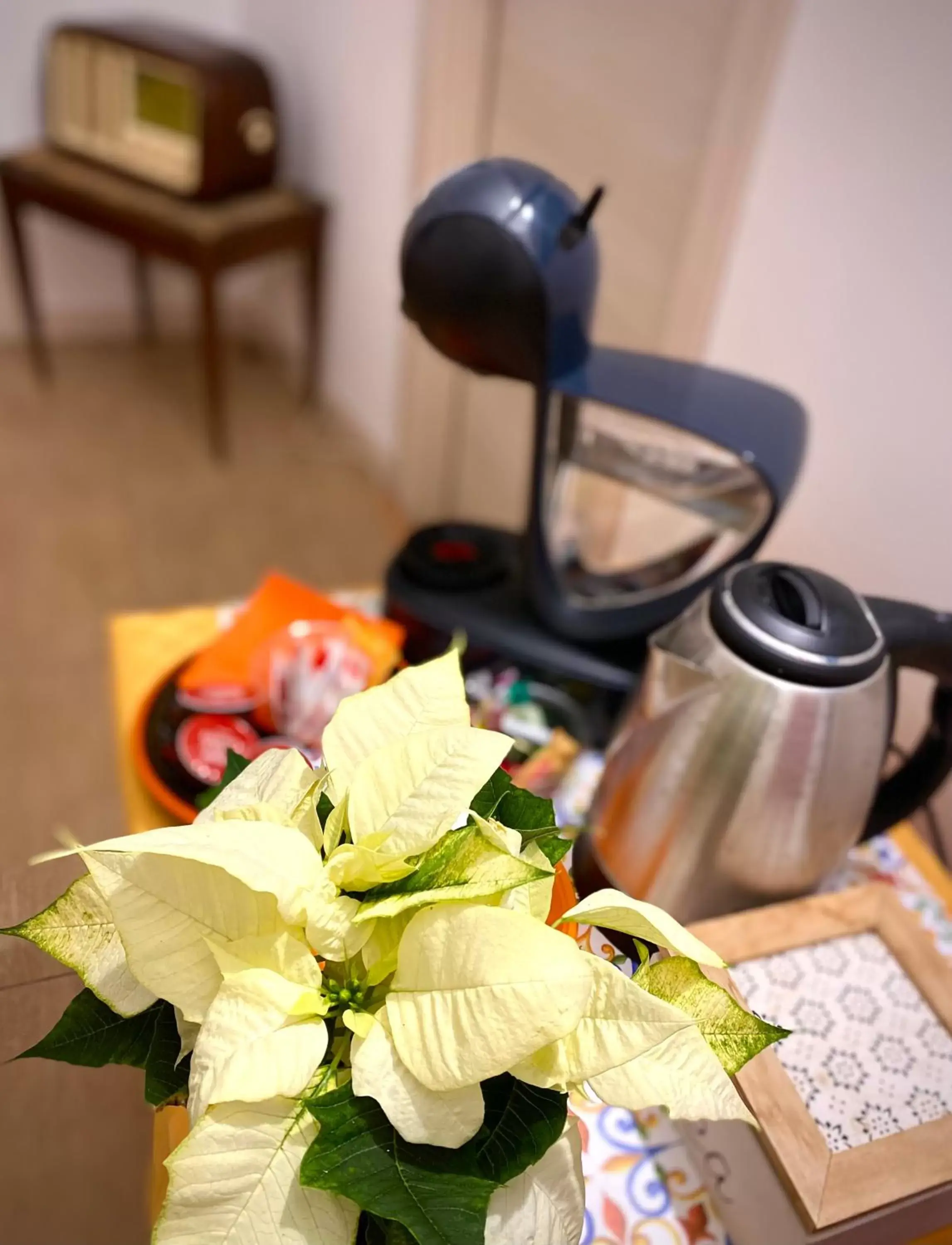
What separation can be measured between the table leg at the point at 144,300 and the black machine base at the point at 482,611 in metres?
2.05

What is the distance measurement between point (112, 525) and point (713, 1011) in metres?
2.05

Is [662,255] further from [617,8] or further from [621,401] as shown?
[621,401]

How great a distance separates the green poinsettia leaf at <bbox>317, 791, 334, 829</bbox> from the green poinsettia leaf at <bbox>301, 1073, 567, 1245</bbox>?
0.11m

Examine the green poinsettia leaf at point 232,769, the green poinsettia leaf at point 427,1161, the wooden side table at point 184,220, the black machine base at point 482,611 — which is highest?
the green poinsettia leaf at point 232,769

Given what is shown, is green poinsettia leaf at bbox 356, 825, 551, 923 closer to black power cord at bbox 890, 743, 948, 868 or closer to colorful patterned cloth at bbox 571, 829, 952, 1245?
colorful patterned cloth at bbox 571, 829, 952, 1245

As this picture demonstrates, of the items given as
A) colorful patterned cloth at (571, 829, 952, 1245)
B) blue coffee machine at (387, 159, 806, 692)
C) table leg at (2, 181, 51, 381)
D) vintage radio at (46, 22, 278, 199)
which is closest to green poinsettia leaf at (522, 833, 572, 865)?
colorful patterned cloth at (571, 829, 952, 1245)

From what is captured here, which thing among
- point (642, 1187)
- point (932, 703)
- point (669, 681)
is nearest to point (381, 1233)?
point (642, 1187)

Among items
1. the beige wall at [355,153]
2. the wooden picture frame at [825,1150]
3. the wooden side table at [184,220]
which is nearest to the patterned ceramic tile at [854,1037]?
the wooden picture frame at [825,1150]

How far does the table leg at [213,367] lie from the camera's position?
6.94ft

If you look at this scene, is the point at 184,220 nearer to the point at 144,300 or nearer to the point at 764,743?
the point at 144,300

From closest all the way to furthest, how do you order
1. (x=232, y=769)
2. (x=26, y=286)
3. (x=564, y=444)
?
(x=232, y=769), (x=564, y=444), (x=26, y=286)

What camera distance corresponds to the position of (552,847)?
15.6 inches

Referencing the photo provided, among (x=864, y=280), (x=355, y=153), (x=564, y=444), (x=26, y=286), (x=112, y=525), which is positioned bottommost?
(x=112, y=525)

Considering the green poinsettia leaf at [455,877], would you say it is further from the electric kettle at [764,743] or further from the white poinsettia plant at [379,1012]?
the electric kettle at [764,743]
